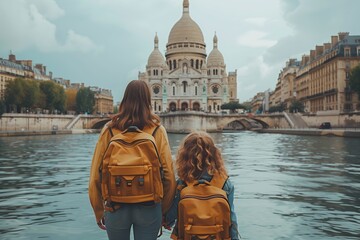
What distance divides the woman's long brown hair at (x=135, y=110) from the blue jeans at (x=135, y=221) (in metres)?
0.66

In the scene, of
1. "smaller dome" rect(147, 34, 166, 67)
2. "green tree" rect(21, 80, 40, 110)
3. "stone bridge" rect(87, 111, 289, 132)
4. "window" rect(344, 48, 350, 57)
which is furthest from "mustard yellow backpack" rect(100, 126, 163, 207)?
"smaller dome" rect(147, 34, 166, 67)

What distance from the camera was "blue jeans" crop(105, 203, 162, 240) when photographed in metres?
3.43

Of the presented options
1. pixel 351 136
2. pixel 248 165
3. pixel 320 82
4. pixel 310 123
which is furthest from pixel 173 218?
pixel 320 82

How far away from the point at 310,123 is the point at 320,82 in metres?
7.06

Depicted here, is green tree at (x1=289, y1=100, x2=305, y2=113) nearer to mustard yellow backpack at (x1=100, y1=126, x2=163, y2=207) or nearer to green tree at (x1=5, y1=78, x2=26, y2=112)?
green tree at (x1=5, y1=78, x2=26, y2=112)

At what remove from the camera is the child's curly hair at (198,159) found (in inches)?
138

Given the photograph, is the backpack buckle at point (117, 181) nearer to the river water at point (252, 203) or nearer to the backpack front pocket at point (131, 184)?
the backpack front pocket at point (131, 184)

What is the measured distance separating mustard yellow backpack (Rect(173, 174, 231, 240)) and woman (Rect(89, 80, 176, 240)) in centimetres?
26


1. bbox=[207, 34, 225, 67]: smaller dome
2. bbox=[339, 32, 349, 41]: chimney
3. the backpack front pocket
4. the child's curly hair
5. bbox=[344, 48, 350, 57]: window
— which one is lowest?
the backpack front pocket

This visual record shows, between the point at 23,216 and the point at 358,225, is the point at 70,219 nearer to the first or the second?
the point at 23,216

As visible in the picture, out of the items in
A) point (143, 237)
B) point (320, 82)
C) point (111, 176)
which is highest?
point (320, 82)

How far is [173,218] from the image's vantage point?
379 centimetres

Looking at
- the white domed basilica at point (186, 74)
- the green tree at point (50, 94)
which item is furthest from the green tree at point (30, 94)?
the white domed basilica at point (186, 74)

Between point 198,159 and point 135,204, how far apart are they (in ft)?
1.98
